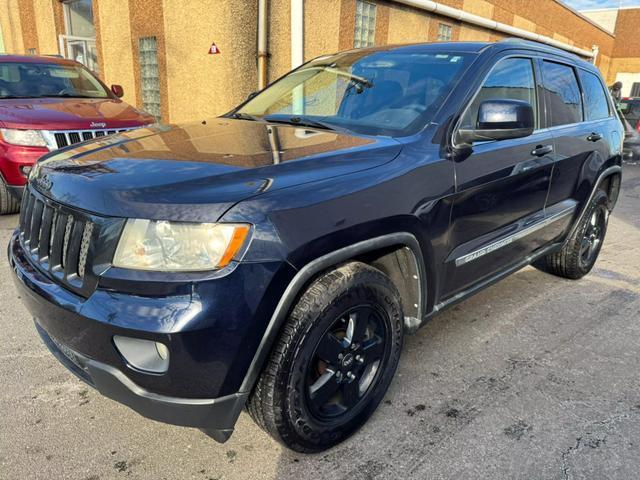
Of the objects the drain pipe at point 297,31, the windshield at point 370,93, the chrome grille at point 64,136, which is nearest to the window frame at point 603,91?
the windshield at point 370,93

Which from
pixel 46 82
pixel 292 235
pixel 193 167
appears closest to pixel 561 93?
pixel 292 235

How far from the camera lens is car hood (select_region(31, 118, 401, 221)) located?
1.75m

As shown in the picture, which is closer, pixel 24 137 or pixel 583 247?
pixel 583 247

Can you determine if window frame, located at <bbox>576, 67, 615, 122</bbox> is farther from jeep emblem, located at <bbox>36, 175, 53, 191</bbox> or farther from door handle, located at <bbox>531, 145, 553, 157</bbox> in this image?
jeep emblem, located at <bbox>36, 175, 53, 191</bbox>

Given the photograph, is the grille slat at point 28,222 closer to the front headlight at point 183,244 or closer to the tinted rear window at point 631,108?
the front headlight at point 183,244

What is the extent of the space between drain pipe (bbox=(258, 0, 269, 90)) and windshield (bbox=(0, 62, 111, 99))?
2832 millimetres

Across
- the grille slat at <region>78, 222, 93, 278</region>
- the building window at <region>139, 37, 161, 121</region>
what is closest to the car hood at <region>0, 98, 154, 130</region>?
the grille slat at <region>78, 222, 93, 278</region>

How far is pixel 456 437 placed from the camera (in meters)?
2.37

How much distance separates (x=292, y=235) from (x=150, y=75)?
9.81 metres

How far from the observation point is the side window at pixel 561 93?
11.4ft

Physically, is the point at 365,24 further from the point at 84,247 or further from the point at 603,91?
the point at 84,247

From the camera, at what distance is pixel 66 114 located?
5.30m

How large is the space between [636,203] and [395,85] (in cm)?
696

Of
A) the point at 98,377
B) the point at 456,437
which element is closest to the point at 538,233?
the point at 456,437
